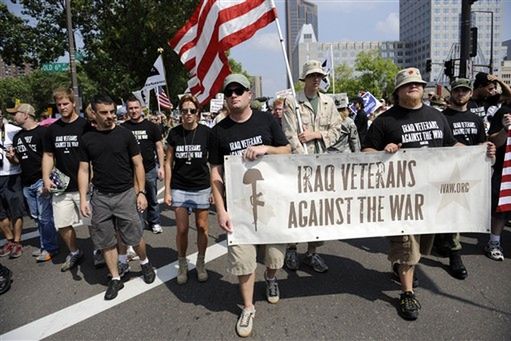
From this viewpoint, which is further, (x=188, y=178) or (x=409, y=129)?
(x=188, y=178)

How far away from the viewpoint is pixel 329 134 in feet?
13.8

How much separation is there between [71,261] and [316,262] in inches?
117

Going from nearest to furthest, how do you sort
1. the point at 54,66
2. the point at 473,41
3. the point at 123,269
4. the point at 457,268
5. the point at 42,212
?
the point at 457,268, the point at 123,269, the point at 42,212, the point at 473,41, the point at 54,66

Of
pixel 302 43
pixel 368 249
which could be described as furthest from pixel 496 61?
pixel 368 249

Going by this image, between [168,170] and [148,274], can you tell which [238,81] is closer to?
[168,170]

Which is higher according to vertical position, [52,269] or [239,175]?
[239,175]

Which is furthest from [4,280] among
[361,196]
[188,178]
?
[361,196]

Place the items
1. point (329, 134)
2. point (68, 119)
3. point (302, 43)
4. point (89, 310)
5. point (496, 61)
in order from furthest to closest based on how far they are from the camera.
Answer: point (302, 43)
point (496, 61)
point (68, 119)
point (329, 134)
point (89, 310)

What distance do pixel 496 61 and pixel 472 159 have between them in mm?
116199

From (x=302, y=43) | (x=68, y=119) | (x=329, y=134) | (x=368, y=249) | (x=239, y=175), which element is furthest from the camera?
(x=302, y=43)

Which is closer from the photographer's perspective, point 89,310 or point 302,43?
point 89,310

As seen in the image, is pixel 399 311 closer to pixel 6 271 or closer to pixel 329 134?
pixel 329 134

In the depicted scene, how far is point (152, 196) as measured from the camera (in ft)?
20.2

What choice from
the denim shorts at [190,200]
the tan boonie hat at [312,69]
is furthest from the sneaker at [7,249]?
the tan boonie hat at [312,69]
